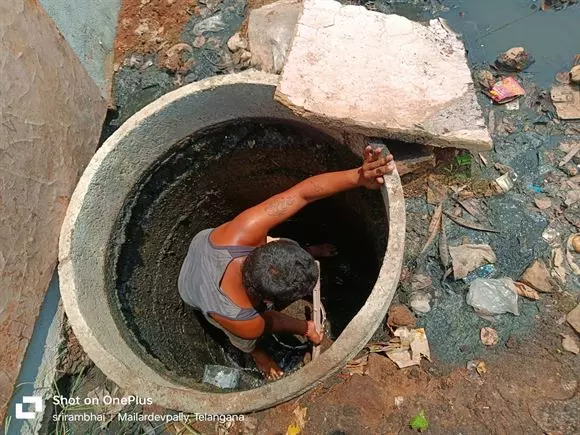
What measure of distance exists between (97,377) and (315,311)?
1279mm

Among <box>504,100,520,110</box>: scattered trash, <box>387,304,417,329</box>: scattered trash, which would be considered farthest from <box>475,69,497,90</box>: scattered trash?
<box>387,304,417,329</box>: scattered trash

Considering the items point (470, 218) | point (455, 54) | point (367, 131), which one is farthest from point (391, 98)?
point (470, 218)

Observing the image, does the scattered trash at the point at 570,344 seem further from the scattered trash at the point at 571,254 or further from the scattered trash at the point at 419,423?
the scattered trash at the point at 419,423

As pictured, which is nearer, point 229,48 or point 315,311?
point 315,311

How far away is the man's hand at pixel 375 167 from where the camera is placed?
80.0 inches

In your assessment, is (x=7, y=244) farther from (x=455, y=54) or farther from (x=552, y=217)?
(x=552, y=217)

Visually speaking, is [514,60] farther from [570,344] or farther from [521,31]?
[570,344]

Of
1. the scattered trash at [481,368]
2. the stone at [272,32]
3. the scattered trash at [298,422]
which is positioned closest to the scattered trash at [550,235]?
the scattered trash at [481,368]

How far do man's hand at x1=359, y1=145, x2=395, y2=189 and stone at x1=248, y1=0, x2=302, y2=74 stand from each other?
1119mm

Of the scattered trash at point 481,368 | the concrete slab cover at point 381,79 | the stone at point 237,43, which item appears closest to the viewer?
the concrete slab cover at point 381,79

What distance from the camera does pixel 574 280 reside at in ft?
8.05

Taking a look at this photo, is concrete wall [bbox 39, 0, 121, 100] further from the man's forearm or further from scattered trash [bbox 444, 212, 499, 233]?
scattered trash [bbox 444, 212, 499, 233]

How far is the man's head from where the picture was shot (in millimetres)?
2025

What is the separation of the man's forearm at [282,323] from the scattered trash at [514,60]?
1.97m
